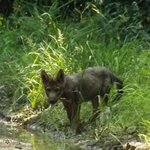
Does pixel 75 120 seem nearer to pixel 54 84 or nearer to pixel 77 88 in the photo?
pixel 77 88


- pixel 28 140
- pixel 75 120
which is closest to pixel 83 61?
pixel 75 120

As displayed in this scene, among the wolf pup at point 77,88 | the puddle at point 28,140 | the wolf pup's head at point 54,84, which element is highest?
the wolf pup's head at point 54,84

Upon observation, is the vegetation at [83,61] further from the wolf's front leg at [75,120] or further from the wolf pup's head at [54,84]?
the wolf pup's head at [54,84]

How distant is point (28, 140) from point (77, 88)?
1099 mm

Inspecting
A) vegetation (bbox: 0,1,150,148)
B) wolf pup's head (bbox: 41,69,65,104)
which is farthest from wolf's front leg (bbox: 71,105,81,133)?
wolf pup's head (bbox: 41,69,65,104)

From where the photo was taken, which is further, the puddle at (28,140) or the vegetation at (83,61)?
the vegetation at (83,61)

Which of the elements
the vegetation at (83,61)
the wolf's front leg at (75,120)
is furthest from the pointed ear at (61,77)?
the vegetation at (83,61)

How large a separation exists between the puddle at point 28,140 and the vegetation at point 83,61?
34 centimetres

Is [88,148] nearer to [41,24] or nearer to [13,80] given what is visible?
[13,80]

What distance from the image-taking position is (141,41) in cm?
1041

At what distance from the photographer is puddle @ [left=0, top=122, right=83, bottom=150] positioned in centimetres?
685

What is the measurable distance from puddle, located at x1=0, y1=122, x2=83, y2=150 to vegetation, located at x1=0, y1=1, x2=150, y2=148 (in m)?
0.34

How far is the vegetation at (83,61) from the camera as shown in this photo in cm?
731

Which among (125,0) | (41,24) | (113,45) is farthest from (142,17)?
(41,24)
